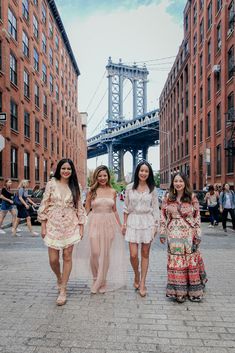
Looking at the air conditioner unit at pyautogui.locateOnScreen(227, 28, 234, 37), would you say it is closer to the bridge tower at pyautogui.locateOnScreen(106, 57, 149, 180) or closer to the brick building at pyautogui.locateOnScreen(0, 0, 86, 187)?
the brick building at pyautogui.locateOnScreen(0, 0, 86, 187)

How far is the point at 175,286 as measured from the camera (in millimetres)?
4438

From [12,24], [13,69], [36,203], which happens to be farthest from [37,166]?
[36,203]

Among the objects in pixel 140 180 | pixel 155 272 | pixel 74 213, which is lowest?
pixel 155 272

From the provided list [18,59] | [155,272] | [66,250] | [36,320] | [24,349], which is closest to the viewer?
[24,349]

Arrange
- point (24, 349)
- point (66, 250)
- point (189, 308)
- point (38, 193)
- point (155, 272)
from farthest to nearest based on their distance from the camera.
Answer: point (38, 193)
point (155, 272)
point (66, 250)
point (189, 308)
point (24, 349)

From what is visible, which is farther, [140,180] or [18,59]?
[18,59]

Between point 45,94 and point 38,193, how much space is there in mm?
21031

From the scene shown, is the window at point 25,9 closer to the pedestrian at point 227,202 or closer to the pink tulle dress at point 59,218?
the pedestrian at point 227,202

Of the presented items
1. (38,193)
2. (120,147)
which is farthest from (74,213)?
(120,147)

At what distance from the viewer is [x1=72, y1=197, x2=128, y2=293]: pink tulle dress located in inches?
190

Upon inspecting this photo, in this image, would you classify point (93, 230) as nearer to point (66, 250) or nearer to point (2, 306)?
point (66, 250)

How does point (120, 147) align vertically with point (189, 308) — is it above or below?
above

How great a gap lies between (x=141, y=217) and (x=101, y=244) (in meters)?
0.72

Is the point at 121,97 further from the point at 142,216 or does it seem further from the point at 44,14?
the point at 142,216
